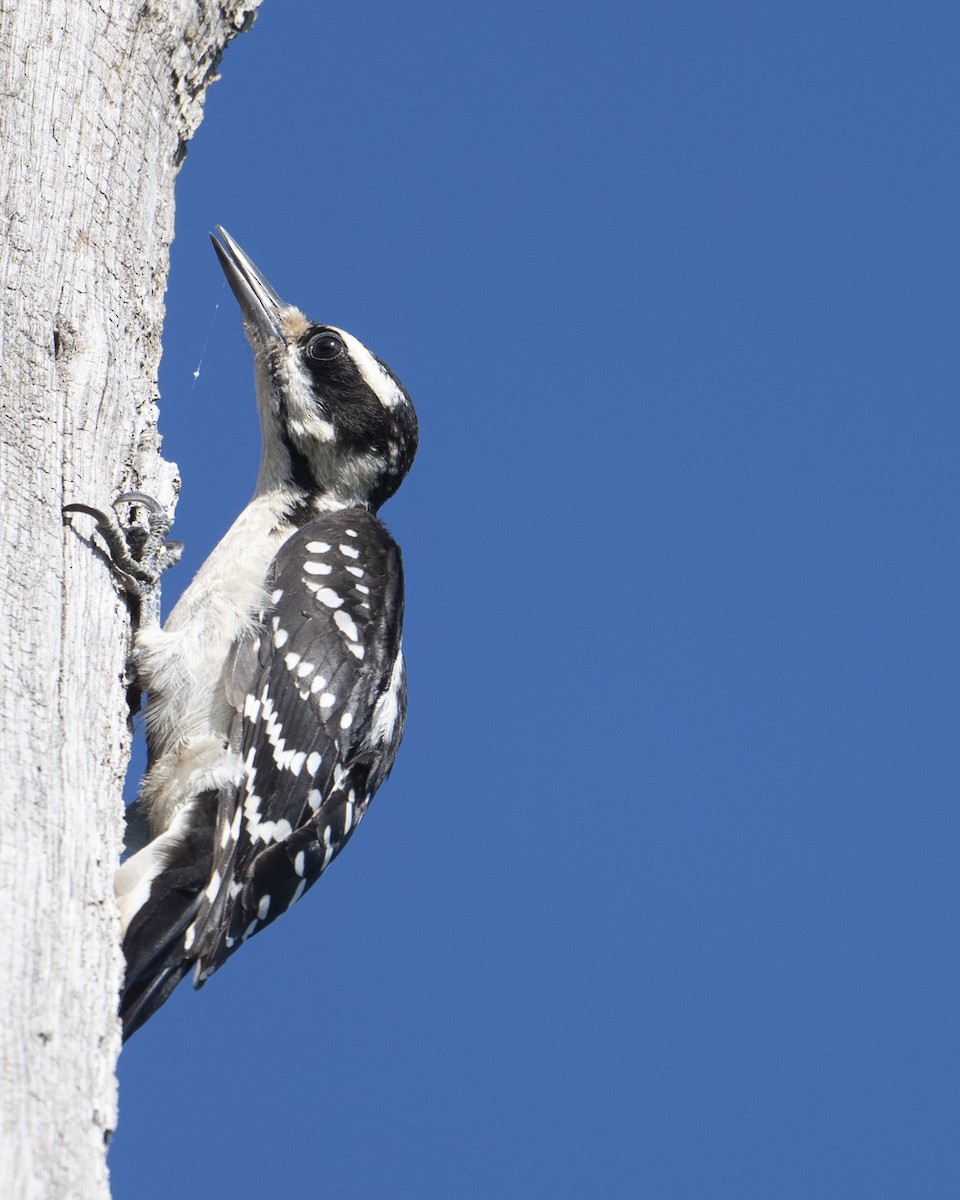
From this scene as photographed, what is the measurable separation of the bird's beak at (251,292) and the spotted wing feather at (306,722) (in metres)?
0.77

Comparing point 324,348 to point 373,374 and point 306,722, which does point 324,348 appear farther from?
point 306,722

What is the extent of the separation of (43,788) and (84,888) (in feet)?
0.64

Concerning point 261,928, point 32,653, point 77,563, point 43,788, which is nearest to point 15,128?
point 77,563

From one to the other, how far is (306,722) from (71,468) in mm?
900

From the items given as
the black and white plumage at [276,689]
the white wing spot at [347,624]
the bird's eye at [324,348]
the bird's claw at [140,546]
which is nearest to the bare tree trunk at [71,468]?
the bird's claw at [140,546]

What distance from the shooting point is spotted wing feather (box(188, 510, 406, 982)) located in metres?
3.44

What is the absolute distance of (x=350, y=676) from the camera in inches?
151

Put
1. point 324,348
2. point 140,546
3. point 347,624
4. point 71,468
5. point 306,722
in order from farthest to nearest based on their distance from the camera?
point 324,348 → point 347,624 → point 306,722 → point 140,546 → point 71,468

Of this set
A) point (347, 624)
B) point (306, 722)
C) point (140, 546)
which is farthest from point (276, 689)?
point (140, 546)

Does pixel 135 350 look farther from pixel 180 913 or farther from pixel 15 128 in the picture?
pixel 180 913

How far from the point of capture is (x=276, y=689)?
3656mm

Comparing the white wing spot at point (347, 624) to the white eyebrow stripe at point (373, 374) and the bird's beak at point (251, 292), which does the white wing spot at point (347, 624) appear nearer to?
the white eyebrow stripe at point (373, 374)

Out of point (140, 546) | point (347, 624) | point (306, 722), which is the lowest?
point (306, 722)

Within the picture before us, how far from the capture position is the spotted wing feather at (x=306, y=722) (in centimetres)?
344
